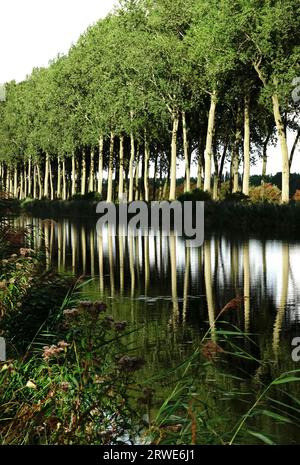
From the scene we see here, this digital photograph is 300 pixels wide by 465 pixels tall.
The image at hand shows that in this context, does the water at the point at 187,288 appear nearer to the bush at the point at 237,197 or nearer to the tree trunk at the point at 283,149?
the tree trunk at the point at 283,149

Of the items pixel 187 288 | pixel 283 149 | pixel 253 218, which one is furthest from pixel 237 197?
pixel 187 288

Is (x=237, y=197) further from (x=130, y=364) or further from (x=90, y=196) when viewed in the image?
(x=130, y=364)

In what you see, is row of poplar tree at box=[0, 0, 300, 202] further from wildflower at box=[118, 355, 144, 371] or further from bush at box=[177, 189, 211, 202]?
wildflower at box=[118, 355, 144, 371]

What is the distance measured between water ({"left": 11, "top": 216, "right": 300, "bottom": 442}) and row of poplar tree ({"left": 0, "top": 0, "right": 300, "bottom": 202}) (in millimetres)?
16979

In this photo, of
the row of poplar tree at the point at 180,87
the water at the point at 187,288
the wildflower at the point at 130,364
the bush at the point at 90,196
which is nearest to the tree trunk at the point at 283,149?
the row of poplar tree at the point at 180,87

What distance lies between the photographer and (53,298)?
11.1 m

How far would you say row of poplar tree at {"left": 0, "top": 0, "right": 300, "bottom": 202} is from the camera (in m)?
49.3

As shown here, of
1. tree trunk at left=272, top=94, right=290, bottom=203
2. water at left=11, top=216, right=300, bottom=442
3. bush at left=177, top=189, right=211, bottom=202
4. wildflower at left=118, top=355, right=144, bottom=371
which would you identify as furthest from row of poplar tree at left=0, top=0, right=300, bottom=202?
wildflower at left=118, top=355, right=144, bottom=371

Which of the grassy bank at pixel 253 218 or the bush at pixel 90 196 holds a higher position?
the bush at pixel 90 196

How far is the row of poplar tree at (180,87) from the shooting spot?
162ft

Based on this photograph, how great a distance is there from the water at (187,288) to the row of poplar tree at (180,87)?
55.7ft

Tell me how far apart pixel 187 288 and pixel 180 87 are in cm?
4332
